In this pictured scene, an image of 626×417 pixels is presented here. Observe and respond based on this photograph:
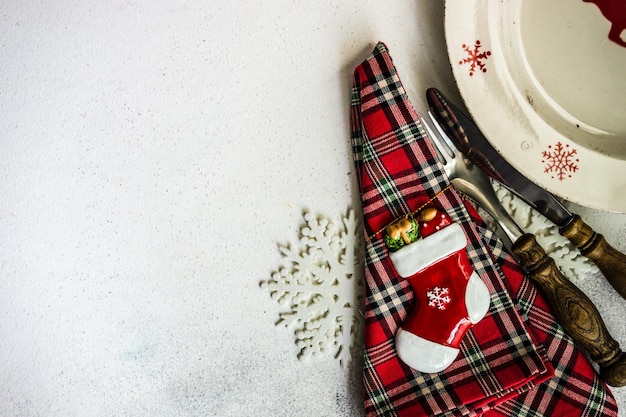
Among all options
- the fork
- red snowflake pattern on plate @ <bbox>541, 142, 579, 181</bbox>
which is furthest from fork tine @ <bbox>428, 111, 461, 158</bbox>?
red snowflake pattern on plate @ <bbox>541, 142, 579, 181</bbox>

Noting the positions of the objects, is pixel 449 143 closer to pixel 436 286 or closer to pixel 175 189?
pixel 436 286

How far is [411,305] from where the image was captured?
0.70 m

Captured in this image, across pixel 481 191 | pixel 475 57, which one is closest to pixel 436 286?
pixel 481 191

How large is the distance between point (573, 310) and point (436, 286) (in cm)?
17

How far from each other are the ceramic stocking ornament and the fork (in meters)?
0.06

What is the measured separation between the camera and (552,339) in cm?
70

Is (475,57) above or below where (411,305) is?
above

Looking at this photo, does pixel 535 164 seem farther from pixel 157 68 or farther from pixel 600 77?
pixel 157 68

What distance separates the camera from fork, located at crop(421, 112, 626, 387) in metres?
0.68

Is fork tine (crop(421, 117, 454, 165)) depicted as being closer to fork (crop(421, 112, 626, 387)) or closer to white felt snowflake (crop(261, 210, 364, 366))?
fork (crop(421, 112, 626, 387))

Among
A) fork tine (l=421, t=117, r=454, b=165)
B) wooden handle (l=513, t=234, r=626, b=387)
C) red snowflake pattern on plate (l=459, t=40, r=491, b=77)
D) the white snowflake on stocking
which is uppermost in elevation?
red snowflake pattern on plate (l=459, t=40, r=491, b=77)

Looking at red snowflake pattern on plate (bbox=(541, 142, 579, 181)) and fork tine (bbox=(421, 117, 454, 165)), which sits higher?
fork tine (bbox=(421, 117, 454, 165))

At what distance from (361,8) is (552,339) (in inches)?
19.3

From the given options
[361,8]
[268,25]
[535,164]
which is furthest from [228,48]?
[535,164]
